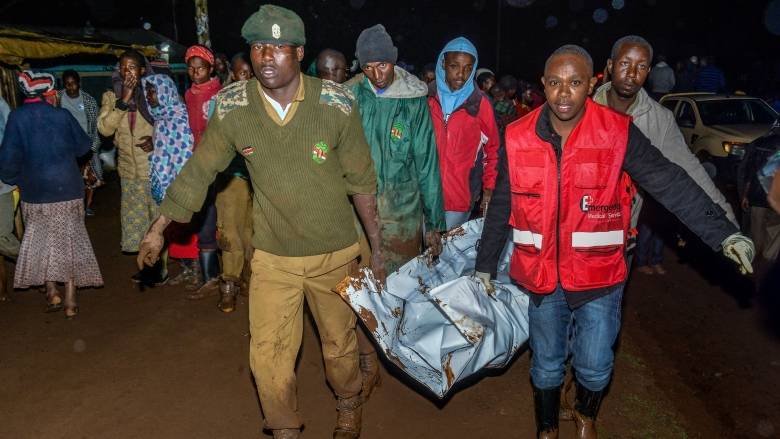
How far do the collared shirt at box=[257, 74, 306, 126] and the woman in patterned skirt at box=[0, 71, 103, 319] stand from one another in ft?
10.3

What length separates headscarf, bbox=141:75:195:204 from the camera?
18.0 ft

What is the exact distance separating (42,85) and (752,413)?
19.7 ft

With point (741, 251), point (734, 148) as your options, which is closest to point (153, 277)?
point (741, 251)

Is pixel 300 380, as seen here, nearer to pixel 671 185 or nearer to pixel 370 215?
pixel 370 215

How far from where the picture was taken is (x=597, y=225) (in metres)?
3.15

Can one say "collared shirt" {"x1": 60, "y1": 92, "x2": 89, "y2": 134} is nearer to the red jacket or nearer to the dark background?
the red jacket

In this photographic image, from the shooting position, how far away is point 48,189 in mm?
5434

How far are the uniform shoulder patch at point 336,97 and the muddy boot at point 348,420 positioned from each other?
1759 mm

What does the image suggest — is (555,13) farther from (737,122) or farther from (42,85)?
(42,85)

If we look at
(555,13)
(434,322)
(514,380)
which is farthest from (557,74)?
(555,13)

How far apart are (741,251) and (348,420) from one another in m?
2.35

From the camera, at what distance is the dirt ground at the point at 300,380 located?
13.1 feet

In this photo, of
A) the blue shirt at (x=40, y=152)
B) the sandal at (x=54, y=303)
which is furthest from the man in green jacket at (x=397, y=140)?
the sandal at (x=54, y=303)

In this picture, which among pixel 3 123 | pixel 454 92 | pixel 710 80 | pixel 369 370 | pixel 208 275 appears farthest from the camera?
pixel 710 80
